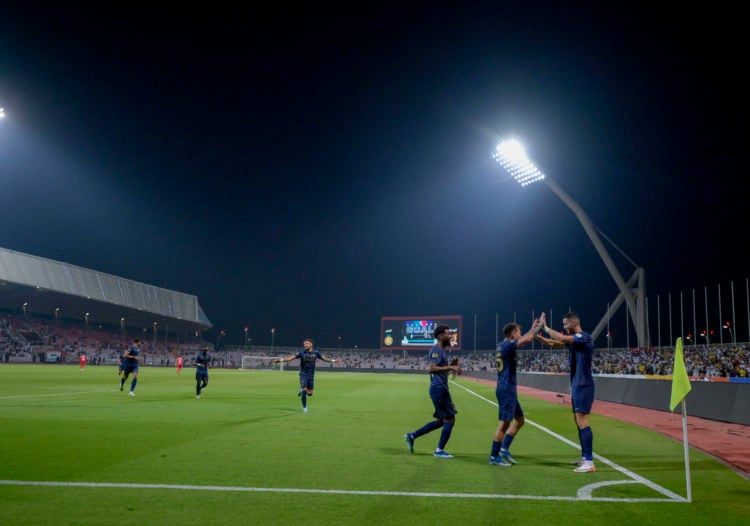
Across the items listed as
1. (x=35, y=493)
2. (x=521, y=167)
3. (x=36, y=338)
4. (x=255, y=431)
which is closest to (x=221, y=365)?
(x=36, y=338)

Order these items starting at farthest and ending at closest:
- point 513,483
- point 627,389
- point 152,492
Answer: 1. point 627,389
2. point 513,483
3. point 152,492

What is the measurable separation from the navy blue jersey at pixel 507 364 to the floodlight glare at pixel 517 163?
45.9 metres

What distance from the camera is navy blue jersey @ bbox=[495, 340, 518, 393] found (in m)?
9.20

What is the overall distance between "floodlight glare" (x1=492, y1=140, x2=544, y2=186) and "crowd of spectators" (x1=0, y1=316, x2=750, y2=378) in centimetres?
1882

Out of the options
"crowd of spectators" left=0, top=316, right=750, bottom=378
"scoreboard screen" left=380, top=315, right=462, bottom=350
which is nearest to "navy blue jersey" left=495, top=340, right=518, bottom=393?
"crowd of spectators" left=0, top=316, right=750, bottom=378

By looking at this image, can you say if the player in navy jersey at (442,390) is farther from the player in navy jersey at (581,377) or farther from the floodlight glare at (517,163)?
the floodlight glare at (517,163)

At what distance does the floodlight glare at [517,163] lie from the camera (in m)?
52.9

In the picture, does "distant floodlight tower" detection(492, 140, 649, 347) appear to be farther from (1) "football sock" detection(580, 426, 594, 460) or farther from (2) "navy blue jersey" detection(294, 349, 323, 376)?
(1) "football sock" detection(580, 426, 594, 460)

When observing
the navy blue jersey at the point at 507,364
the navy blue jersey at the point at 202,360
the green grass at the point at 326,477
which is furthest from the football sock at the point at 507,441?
the navy blue jersey at the point at 202,360

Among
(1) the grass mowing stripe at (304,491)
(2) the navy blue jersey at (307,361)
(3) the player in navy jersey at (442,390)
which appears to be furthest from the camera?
(2) the navy blue jersey at (307,361)

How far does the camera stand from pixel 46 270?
3280 inches

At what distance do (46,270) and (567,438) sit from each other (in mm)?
88132

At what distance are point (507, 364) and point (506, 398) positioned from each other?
541 mm

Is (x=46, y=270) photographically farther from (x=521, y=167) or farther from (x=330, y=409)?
(x=330, y=409)
